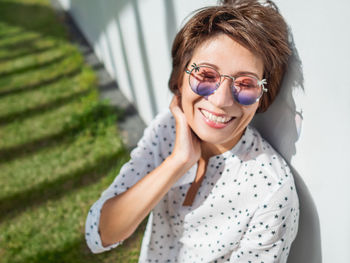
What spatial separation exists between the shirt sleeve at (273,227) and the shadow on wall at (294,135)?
0.12 metres

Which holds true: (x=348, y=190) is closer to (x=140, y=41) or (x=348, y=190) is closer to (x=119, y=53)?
(x=140, y=41)

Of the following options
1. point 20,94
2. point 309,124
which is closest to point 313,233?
point 309,124

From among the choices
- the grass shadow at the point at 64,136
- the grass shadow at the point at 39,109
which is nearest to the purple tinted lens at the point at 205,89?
the grass shadow at the point at 64,136

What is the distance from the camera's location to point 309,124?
132cm

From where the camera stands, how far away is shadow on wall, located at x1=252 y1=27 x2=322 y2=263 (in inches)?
53.1

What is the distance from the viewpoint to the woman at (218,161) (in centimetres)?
128

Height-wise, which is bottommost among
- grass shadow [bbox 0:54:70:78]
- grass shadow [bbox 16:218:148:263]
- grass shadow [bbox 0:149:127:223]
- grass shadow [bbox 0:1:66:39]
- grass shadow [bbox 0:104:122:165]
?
grass shadow [bbox 16:218:148:263]

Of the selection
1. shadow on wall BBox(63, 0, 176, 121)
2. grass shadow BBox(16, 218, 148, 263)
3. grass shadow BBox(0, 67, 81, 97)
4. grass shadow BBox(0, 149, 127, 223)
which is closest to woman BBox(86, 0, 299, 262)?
grass shadow BBox(16, 218, 148, 263)

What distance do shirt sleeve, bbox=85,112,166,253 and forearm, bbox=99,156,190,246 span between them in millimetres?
50

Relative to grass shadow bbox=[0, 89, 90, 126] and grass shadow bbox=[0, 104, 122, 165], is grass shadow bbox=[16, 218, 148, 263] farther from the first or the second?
grass shadow bbox=[0, 89, 90, 126]

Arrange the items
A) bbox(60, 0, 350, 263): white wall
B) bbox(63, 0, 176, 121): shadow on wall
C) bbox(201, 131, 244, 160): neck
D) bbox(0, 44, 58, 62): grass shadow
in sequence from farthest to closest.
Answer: bbox(0, 44, 58, 62): grass shadow, bbox(63, 0, 176, 121): shadow on wall, bbox(201, 131, 244, 160): neck, bbox(60, 0, 350, 263): white wall

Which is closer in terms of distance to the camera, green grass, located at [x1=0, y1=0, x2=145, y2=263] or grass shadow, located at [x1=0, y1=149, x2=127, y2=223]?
green grass, located at [x1=0, y1=0, x2=145, y2=263]

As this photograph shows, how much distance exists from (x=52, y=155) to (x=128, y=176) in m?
2.29

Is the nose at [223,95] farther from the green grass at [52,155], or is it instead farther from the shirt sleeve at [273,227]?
the green grass at [52,155]
